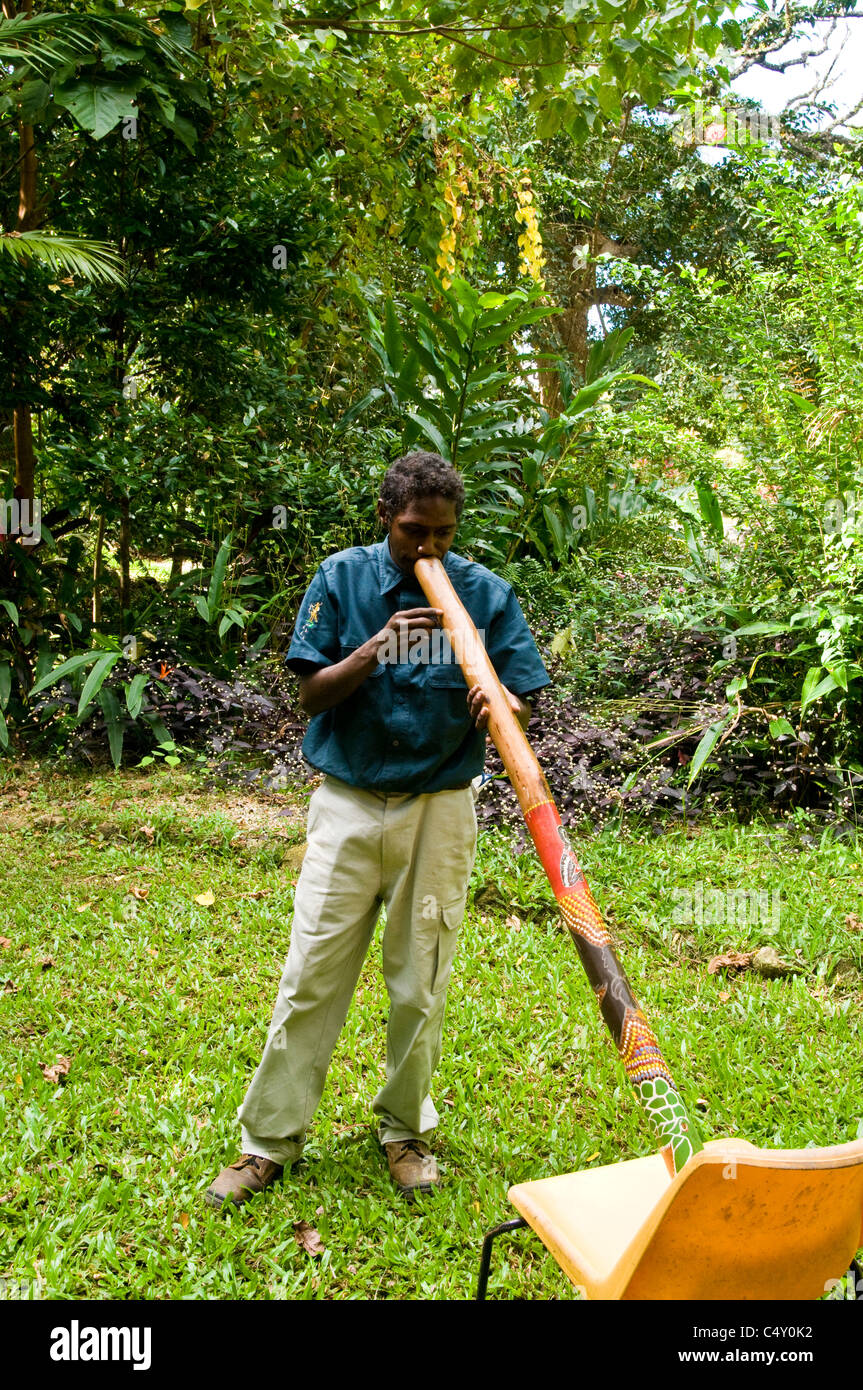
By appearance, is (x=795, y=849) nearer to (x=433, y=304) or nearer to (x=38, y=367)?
(x=38, y=367)

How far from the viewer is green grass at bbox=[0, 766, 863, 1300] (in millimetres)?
2438

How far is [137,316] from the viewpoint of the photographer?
615 cm

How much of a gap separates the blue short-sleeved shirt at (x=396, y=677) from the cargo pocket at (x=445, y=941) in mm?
304

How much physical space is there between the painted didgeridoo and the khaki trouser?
A: 437mm

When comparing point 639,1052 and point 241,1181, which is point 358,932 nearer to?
point 241,1181

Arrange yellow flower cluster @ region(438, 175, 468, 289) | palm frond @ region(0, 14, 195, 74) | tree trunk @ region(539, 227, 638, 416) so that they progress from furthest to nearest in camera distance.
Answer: tree trunk @ region(539, 227, 638, 416) < yellow flower cluster @ region(438, 175, 468, 289) < palm frond @ region(0, 14, 195, 74)

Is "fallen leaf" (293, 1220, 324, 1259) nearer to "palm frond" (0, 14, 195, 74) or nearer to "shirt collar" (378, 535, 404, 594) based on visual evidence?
"shirt collar" (378, 535, 404, 594)

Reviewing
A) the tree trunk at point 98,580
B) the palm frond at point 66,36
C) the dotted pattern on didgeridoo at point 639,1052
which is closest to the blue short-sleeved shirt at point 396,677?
the dotted pattern on didgeridoo at point 639,1052

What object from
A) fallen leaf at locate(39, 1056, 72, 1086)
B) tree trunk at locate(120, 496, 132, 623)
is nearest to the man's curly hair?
fallen leaf at locate(39, 1056, 72, 1086)

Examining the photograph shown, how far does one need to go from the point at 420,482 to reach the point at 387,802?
2.42 feet

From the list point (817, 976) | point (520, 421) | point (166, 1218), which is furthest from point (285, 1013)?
point (520, 421)

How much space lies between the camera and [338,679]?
231 cm

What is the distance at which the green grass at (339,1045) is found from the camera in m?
2.44

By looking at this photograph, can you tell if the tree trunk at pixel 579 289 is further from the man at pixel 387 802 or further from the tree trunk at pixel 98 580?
the man at pixel 387 802
